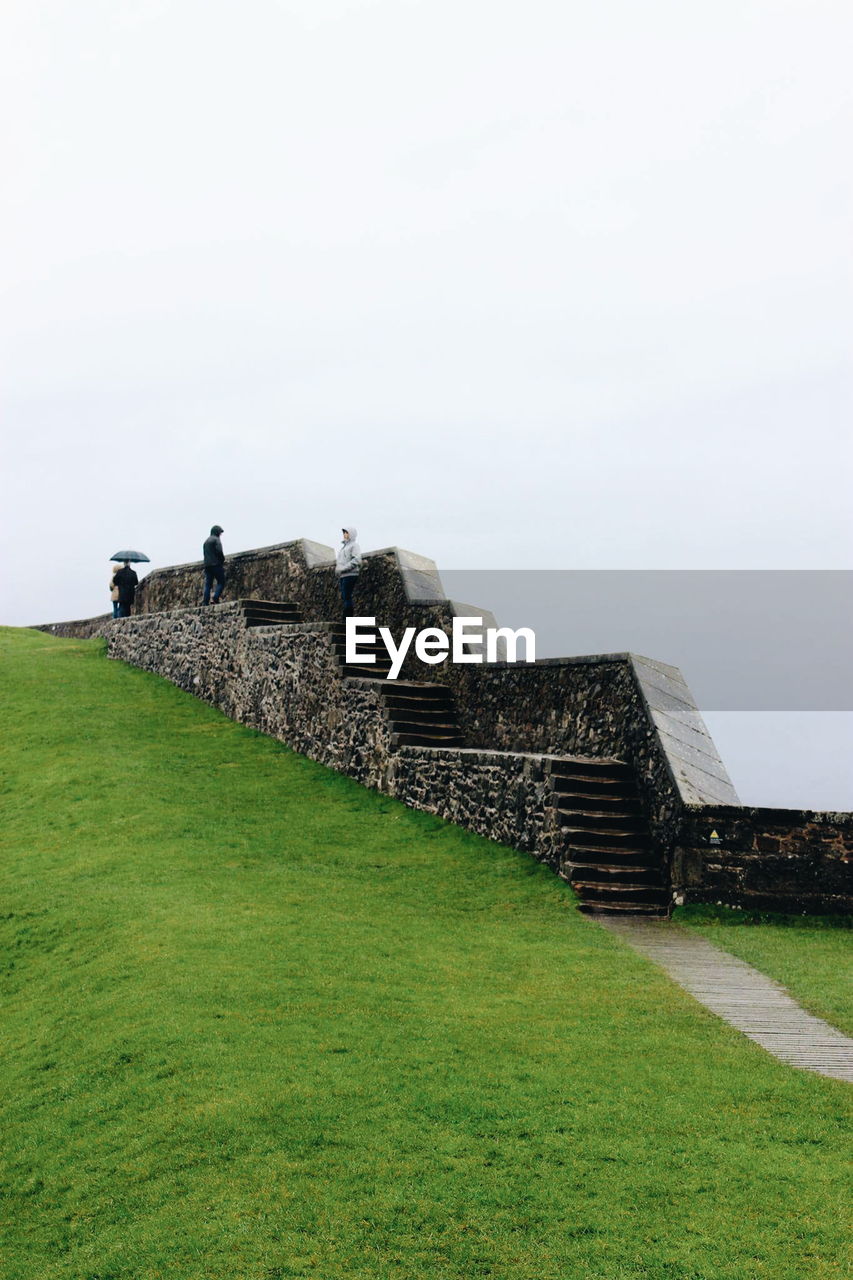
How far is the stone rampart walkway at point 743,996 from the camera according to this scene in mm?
8070

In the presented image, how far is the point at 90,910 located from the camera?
12047mm

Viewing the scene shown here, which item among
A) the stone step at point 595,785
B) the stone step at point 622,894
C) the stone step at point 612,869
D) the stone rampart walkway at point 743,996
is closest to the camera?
the stone rampart walkway at point 743,996

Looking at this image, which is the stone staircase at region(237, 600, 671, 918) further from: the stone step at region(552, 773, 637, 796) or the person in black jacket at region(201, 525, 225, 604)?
the person in black jacket at region(201, 525, 225, 604)

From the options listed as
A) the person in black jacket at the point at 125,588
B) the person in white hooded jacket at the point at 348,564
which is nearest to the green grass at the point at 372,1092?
the person in white hooded jacket at the point at 348,564

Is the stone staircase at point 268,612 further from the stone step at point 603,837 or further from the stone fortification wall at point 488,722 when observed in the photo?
the stone step at point 603,837

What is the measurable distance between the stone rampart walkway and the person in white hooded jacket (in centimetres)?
999

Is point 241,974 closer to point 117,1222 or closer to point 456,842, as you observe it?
point 117,1222

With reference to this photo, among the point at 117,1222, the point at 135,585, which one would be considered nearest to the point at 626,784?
the point at 117,1222

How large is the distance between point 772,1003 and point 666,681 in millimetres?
6895

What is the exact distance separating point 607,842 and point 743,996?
171 inches

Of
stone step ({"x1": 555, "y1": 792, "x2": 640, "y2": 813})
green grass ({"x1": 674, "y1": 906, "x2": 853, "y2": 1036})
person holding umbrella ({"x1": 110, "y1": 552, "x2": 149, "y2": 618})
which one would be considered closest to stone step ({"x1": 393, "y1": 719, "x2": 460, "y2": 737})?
stone step ({"x1": 555, "y1": 792, "x2": 640, "y2": 813})

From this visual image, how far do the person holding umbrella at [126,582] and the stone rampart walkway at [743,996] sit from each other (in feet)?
59.1

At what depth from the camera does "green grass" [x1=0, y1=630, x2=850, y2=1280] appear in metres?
5.43

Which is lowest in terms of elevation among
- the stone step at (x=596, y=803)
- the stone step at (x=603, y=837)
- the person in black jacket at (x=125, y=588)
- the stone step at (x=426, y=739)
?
the stone step at (x=603, y=837)
